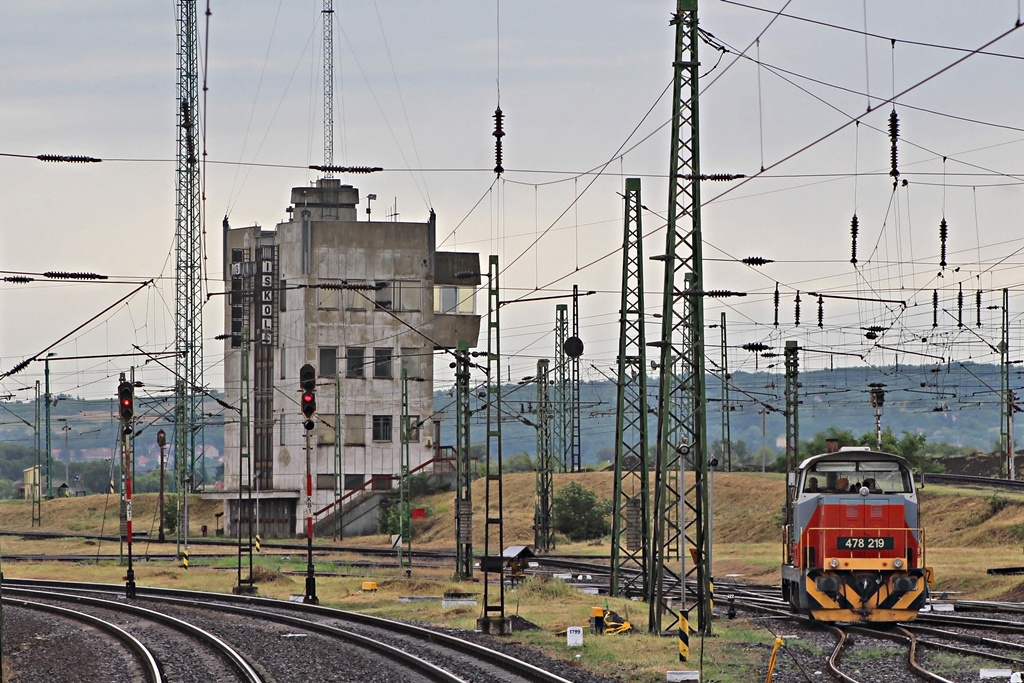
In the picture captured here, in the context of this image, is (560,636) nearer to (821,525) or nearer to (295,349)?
(821,525)

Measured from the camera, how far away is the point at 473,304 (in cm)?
10525

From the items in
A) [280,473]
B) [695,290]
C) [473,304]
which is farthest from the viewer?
[473,304]

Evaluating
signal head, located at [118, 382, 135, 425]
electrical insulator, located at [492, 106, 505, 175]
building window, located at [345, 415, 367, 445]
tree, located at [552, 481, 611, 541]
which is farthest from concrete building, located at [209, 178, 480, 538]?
electrical insulator, located at [492, 106, 505, 175]

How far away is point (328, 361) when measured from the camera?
3856 inches

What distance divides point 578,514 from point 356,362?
2391cm

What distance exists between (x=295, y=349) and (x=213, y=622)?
61660mm

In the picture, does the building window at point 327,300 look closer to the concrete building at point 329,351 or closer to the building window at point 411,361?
the concrete building at point 329,351

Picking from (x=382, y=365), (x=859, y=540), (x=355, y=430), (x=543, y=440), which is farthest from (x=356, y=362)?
(x=859, y=540)

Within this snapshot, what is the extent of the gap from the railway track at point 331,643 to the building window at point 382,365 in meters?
53.0

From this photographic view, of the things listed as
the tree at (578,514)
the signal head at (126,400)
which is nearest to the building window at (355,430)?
the tree at (578,514)

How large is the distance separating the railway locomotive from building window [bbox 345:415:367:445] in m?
68.6

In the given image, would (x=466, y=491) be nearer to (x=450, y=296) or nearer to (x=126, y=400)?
(x=126, y=400)

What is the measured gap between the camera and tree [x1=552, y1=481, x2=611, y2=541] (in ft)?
274

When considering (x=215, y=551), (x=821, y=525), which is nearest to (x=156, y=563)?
(x=215, y=551)
